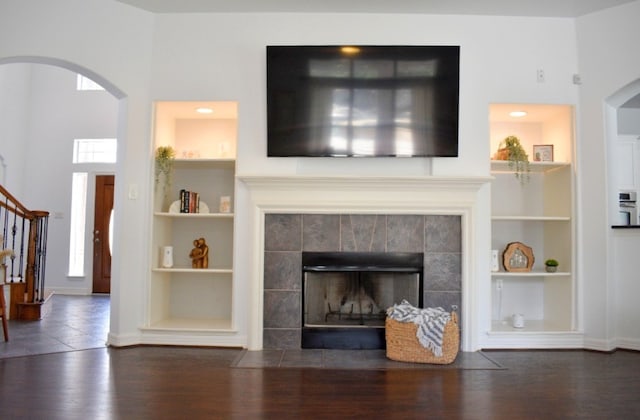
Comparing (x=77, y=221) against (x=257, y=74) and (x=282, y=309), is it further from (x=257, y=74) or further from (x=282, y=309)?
(x=282, y=309)

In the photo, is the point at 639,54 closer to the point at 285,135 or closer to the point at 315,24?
the point at 315,24

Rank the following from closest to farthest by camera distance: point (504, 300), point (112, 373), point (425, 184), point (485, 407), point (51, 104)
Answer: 1. point (485, 407)
2. point (112, 373)
3. point (425, 184)
4. point (504, 300)
5. point (51, 104)

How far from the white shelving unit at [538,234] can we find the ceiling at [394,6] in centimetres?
79

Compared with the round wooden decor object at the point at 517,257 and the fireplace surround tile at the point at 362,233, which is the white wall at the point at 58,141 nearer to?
the fireplace surround tile at the point at 362,233

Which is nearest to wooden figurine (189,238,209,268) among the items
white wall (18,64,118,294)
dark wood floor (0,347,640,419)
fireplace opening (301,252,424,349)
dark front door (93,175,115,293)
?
dark wood floor (0,347,640,419)

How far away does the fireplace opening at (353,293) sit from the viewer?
397 cm

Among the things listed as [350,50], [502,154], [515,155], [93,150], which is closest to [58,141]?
[93,150]

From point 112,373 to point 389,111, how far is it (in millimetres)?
2817

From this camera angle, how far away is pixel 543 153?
4.35 meters

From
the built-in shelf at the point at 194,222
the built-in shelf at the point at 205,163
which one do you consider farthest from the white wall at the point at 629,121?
the built-in shelf at the point at 205,163

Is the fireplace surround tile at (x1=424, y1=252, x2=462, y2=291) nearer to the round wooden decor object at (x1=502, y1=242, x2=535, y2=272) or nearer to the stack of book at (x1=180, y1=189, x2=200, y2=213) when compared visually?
the round wooden decor object at (x1=502, y1=242, x2=535, y2=272)

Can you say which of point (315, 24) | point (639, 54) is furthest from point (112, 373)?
point (639, 54)

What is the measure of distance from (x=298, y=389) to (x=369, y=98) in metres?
2.32

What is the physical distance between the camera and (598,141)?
4117 millimetres
